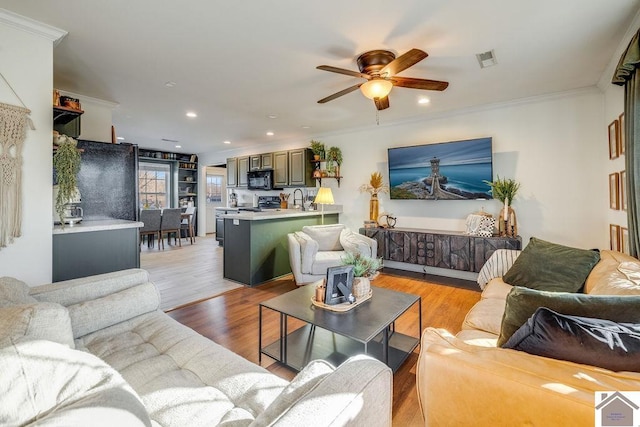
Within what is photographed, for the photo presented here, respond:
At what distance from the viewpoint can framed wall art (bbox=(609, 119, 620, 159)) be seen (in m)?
2.90

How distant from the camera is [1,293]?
1355mm

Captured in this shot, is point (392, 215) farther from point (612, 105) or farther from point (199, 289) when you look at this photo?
point (199, 289)

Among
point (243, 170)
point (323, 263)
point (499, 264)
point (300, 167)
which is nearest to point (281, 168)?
point (300, 167)

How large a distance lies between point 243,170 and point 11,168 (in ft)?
17.0

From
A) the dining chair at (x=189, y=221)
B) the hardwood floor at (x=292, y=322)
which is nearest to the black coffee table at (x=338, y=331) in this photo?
the hardwood floor at (x=292, y=322)

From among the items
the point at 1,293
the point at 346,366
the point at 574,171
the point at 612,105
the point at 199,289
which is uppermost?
the point at 612,105

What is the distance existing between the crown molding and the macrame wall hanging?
0.40m

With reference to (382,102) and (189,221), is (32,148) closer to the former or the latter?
(382,102)

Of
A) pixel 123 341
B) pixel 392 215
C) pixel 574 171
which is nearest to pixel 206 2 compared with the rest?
pixel 123 341

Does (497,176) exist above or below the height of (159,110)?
below

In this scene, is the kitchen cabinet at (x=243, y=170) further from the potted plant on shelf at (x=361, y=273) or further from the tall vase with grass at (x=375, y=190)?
the potted plant on shelf at (x=361, y=273)

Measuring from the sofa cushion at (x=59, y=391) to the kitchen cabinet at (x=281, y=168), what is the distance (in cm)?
550

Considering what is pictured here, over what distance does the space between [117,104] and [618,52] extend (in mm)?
5646

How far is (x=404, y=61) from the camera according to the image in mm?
2305
